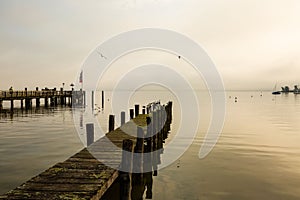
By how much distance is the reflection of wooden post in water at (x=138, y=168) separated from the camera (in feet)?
37.8

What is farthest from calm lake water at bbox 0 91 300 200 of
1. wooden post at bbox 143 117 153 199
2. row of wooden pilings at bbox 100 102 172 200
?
row of wooden pilings at bbox 100 102 172 200

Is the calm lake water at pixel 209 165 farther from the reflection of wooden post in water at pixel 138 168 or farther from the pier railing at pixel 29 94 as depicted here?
the pier railing at pixel 29 94

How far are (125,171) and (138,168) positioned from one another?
125 inches

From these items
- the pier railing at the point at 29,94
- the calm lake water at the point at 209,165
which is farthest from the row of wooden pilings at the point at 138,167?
the pier railing at the point at 29,94

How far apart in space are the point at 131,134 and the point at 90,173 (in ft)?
25.0

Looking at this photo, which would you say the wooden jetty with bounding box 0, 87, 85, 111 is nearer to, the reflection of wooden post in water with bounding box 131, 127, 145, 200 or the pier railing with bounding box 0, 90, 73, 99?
the pier railing with bounding box 0, 90, 73, 99

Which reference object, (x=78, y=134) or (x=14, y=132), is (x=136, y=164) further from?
(x=14, y=132)

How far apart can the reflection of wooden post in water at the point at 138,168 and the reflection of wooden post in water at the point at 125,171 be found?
2529 mm

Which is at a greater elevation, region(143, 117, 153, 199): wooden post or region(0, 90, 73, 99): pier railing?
region(0, 90, 73, 99): pier railing

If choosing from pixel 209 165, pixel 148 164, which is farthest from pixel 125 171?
pixel 209 165

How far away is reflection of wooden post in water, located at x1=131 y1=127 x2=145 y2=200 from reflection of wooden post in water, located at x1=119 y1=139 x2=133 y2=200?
2.53 metres

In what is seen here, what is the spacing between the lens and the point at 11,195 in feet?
19.8

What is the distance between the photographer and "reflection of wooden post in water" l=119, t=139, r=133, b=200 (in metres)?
8.55

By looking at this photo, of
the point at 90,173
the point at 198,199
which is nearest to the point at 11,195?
the point at 90,173
